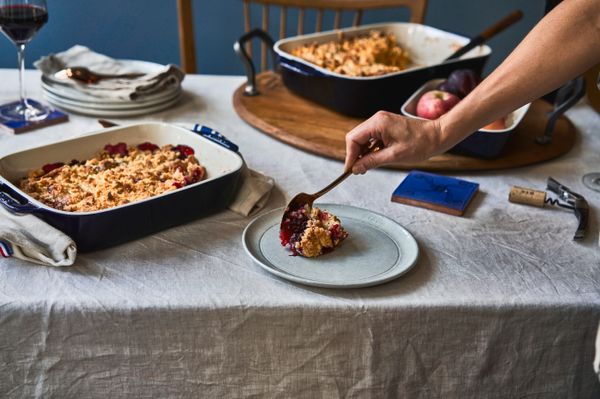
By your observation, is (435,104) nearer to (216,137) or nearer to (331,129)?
(331,129)

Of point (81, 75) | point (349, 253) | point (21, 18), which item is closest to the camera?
point (349, 253)

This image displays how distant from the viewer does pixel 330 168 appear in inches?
52.7

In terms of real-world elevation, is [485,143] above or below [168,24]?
above

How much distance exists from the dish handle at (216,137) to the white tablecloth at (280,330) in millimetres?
232

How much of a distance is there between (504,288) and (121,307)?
499mm

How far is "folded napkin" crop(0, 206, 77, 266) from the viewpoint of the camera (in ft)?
3.00

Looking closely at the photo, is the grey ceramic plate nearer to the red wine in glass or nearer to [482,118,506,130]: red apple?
[482,118,506,130]: red apple

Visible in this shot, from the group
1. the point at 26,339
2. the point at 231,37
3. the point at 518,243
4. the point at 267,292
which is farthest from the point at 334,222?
the point at 231,37

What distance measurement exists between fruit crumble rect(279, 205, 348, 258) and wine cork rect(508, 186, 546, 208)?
35 centimetres

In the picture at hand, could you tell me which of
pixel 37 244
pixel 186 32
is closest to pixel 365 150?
pixel 37 244

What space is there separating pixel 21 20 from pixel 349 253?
79 cm

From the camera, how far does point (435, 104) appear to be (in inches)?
55.5

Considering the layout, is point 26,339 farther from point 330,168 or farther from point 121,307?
point 330,168

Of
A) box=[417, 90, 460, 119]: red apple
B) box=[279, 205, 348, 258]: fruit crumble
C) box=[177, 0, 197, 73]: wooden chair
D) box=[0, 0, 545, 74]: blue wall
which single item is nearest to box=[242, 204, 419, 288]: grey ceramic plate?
box=[279, 205, 348, 258]: fruit crumble
